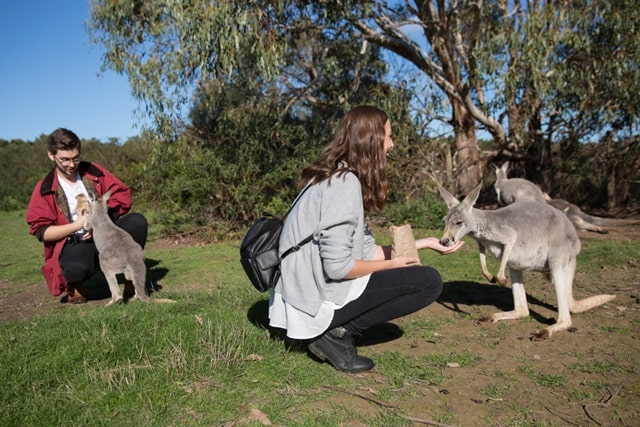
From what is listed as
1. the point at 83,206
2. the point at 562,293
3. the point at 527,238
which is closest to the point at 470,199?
the point at 527,238

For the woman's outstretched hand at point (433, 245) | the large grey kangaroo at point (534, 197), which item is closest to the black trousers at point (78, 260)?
the woman's outstretched hand at point (433, 245)

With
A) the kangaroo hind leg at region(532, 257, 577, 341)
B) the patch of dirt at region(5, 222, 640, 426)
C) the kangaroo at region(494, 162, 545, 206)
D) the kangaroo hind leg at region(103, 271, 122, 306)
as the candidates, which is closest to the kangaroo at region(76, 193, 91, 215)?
the kangaroo hind leg at region(103, 271, 122, 306)

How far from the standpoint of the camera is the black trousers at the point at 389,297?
300 cm

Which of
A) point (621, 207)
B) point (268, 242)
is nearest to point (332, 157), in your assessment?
point (268, 242)

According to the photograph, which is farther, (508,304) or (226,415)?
(508,304)

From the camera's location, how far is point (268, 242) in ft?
9.95

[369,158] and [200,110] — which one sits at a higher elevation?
[200,110]

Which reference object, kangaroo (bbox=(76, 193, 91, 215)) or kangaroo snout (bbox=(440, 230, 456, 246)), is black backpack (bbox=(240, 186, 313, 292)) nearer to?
kangaroo snout (bbox=(440, 230, 456, 246))

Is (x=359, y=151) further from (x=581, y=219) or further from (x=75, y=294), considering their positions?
(x=581, y=219)

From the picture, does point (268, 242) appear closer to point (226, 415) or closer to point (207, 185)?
point (226, 415)

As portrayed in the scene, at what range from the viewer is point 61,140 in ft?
14.5

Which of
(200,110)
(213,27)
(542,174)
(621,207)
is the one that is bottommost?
(621,207)

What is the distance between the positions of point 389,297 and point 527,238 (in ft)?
4.53

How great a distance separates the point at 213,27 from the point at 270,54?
3.10ft
